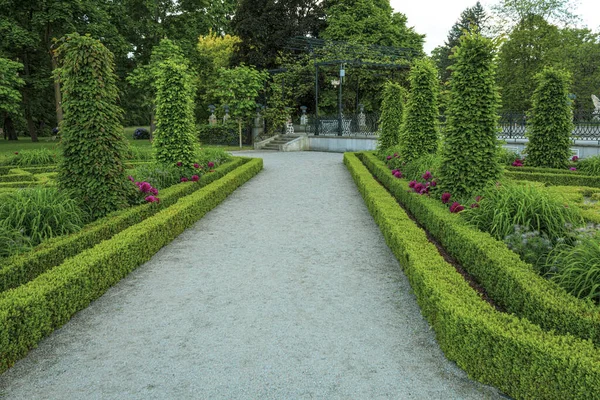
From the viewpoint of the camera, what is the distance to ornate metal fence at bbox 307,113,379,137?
2473cm

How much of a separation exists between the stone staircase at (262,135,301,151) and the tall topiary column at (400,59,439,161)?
15.3 meters

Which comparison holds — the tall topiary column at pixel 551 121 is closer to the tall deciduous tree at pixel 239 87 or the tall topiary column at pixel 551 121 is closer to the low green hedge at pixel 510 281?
the low green hedge at pixel 510 281

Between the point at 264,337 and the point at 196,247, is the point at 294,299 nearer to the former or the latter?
the point at 264,337

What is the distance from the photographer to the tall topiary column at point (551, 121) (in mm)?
11961

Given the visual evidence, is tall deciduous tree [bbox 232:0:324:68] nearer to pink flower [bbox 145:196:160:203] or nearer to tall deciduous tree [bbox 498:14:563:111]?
tall deciduous tree [bbox 498:14:563:111]

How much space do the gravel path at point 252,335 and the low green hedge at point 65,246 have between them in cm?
70

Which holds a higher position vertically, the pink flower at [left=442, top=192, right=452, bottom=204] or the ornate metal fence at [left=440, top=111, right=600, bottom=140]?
the ornate metal fence at [left=440, top=111, right=600, bottom=140]

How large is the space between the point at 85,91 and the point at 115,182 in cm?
146

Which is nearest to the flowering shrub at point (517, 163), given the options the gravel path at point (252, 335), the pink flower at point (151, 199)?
the gravel path at point (252, 335)

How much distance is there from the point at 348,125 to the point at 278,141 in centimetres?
475

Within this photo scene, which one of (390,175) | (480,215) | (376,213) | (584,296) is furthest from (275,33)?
(584,296)

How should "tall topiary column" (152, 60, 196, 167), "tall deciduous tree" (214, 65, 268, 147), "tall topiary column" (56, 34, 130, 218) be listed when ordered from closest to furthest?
"tall topiary column" (56, 34, 130, 218) < "tall topiary column" (152, 60, 196, 167) < "tall deciduous tree" (214, 65, 268, 147)

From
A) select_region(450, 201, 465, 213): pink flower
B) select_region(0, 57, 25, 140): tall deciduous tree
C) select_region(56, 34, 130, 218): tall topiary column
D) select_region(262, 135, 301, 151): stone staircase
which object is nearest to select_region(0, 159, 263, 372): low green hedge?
select_region(56, 34, 130, 218): tall topiary column

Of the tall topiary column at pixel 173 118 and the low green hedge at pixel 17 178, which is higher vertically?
the tall topiary column at pixel 173 118
